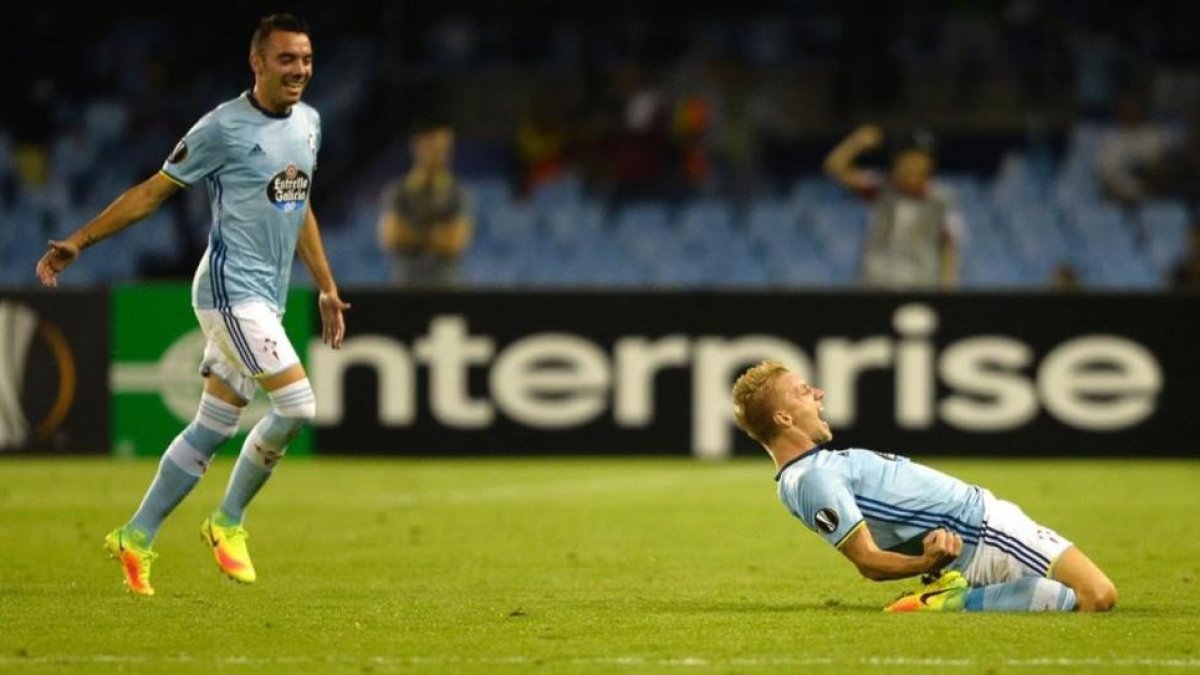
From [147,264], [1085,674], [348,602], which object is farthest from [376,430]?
[1085,674]

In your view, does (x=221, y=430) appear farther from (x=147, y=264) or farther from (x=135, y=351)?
(x=147, y=264)

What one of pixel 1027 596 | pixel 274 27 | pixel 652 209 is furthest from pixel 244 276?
pixel 652 209

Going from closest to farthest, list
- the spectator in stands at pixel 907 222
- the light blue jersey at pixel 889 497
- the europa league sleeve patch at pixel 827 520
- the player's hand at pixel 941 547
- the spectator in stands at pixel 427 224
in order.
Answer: the player's hand at pixel 941 547 < the europa league sleeve patch at pixel 827 520 < the light blue jersey at pixel 889 497 < the spectator in stands at pixel 907 222 < the spectator in stands at pixel 427 224

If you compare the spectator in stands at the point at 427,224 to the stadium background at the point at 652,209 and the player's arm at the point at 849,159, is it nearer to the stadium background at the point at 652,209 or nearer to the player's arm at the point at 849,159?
the stadium background at the point at 652,209

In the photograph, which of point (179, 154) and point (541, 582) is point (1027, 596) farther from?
point (179, 154)

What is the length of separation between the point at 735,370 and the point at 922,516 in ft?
25.7

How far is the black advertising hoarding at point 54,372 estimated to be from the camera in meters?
15.2

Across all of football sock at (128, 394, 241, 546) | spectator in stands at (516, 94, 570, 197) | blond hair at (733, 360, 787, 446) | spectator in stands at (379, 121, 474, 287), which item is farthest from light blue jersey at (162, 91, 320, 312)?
spectator in stands at (516, 94, 570, 197)

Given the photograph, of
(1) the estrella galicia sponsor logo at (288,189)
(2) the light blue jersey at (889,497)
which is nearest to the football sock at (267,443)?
(1) the estrella galicia sponsor logo at (288,189)

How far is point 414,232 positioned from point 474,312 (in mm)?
758

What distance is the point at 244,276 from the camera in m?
8.54

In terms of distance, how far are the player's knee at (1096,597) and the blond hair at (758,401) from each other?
3.94 ft

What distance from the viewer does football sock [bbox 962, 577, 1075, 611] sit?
7625 mm

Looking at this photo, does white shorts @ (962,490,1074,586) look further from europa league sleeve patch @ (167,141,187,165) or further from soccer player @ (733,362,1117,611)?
europa league sleeve patch @ (167,141,187,165)
